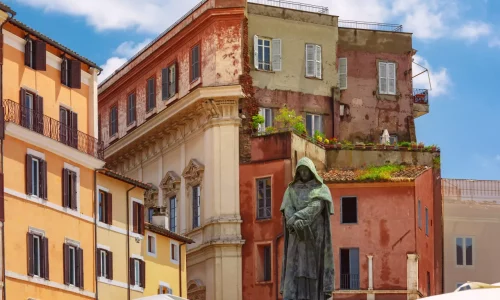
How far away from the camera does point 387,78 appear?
93.9 metres

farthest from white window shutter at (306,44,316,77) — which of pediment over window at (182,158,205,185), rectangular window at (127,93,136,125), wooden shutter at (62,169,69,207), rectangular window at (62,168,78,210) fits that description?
wooden shutter at (62,169,69,207)

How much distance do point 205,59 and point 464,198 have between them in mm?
18865

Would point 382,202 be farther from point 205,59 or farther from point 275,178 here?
point 205,59

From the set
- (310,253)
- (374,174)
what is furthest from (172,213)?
(310,253)

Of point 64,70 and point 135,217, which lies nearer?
point 64,70

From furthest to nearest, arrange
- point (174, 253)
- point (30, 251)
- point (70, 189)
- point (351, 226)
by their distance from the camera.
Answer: point (351, 226) → point (174, 253) → point (70, 189) → point (30, 251)

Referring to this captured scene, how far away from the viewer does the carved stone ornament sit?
89.4 metres

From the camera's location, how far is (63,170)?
233 feet

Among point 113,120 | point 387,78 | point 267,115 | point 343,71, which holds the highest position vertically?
point 343,71

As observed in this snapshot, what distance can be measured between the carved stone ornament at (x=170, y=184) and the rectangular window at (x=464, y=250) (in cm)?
1763

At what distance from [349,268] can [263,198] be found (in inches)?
226

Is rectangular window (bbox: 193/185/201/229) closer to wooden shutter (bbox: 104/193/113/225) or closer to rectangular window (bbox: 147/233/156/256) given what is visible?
rectangular window (bbox: 147/233/156/256)

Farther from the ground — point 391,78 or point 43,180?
point 391,78

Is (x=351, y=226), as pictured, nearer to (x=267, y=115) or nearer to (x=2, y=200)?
(x=267, y=115)
